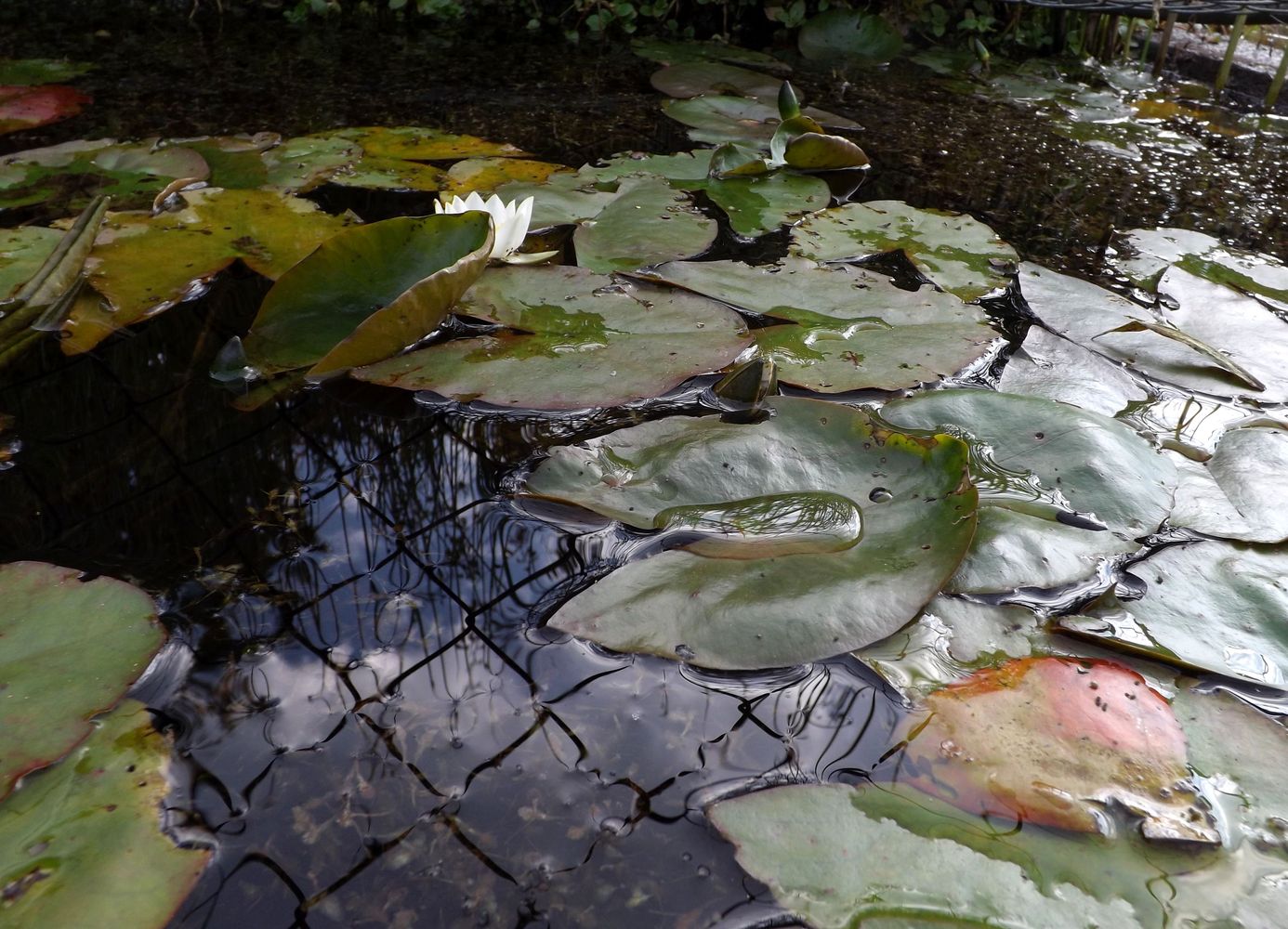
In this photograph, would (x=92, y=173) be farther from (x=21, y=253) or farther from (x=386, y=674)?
(x=386, y=674)

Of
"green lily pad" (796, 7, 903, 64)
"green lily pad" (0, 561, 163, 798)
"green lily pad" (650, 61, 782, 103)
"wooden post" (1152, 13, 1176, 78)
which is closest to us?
"green lily pad" (0, 561, 163, 798)

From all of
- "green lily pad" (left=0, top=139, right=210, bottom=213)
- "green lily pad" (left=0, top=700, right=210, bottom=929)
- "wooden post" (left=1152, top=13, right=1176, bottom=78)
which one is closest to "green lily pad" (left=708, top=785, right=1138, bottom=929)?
"green lily pad" (left=0, top=700, right=210, bottom=929)

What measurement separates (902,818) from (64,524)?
0.95 metres

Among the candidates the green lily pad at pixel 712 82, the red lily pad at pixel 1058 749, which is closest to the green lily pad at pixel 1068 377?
the red lily pad at pixel 1058 749

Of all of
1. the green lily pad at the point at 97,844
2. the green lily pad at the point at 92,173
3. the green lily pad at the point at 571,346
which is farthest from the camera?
the green lily pad at the point at 92,173

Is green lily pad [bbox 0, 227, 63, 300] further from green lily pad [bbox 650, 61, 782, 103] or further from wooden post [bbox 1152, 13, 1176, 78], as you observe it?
wooden post [bbox 1152, 13, 1176, 78]

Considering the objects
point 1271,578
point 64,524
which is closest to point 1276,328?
point 1271,578

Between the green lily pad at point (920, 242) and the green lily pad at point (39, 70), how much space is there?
6.85 ft

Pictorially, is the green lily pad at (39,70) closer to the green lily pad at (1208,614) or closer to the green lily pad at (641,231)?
the green lily pad at (641,231)

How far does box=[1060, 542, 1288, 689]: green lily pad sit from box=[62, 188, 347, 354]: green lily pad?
4.48ft

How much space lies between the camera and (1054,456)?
113 centimetres

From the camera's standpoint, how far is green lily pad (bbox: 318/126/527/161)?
206 cm

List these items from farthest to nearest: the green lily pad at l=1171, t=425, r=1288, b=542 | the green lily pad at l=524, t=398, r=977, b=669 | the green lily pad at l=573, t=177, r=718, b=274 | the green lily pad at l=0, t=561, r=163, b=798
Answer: the green lily pad at l=573, t=177, r=718, b=274 < the green lily pad at l=1171, t=425, r=1288, b=542 < the green lily pad at l=524, t=398, r=977, b=669 < the green lily pad at l=0, t=561, r=163, b=798

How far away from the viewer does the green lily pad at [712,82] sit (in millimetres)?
2611
